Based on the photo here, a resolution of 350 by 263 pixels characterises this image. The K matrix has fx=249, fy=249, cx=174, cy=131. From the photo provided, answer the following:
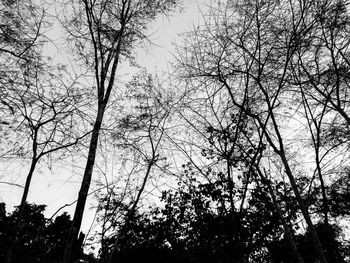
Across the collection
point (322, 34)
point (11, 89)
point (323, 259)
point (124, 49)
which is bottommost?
point (323, 259)

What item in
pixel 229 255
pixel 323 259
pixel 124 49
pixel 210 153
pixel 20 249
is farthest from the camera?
pixel 20 249

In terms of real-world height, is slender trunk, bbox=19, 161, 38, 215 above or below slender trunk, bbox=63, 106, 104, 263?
above

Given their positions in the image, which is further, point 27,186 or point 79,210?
point 27,186

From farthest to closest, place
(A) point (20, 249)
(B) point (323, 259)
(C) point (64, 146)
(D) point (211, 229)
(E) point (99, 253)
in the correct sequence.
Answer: (A) point (20, 249)
(E) point (99, 253)
(C) point (64, 146)
(D) point (211, 229)
(B) point (323, 259)

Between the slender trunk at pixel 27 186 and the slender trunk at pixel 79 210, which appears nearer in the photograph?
the slender trunk at pixel 79 210

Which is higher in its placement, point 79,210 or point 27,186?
point 27,186

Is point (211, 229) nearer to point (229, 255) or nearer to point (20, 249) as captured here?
point (229, 255)

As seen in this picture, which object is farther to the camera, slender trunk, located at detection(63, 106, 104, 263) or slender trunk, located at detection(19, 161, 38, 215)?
slender trunk, located at detection(19, 161, 38, 215)

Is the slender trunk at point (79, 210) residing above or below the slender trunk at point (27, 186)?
below

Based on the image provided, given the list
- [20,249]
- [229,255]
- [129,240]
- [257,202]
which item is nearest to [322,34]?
[257,202]

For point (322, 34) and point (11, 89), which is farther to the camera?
point (322, 34)

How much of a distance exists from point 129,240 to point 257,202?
8.03 m

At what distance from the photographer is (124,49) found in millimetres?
7574

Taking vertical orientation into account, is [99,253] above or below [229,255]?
above
